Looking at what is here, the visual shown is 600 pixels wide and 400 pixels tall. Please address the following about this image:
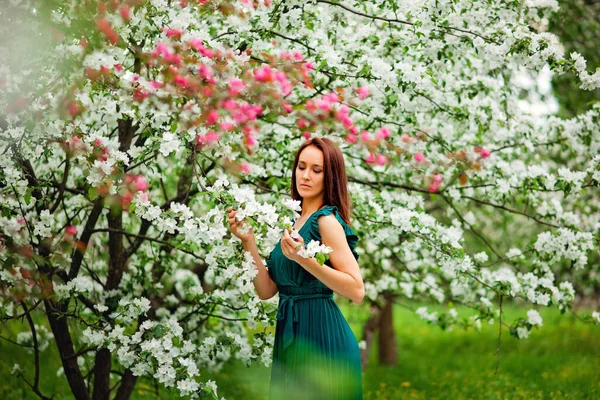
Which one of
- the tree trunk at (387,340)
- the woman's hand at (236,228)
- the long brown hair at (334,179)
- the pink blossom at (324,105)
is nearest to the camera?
the woman's hand at (236,228)

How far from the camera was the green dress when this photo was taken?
3.10 metres

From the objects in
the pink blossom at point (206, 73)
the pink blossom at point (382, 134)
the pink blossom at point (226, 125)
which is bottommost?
the pink blossom at point (226, 125)

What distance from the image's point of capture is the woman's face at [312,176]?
3.31 m

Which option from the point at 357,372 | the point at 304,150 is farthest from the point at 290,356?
the point at 304,150

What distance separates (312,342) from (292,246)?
0.54m

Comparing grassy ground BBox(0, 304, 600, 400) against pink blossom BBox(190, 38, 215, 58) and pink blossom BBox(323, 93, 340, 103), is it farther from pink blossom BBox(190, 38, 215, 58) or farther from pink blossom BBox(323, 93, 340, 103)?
pink blossom BBox(190, 38, 215, 58)

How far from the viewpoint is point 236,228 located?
10.7ft

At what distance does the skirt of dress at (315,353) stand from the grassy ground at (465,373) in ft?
4.48

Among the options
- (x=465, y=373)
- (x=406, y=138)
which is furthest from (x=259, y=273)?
(x=465, y=373)

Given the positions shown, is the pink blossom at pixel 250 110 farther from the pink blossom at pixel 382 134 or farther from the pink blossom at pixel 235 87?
the pink blossom at pixel 382 134

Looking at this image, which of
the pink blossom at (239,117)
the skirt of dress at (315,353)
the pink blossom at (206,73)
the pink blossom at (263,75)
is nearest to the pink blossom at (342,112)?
the pink blossom at (263,75)

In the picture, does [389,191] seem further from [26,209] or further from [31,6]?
[31,6]

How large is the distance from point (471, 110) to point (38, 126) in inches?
118

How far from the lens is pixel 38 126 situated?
3.47 meters
